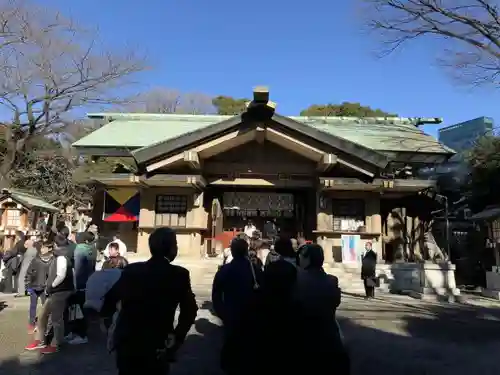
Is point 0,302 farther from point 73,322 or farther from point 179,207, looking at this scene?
point 179,207

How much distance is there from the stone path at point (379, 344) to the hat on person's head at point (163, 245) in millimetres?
1398

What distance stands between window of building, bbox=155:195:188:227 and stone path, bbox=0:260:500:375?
5.16 meters

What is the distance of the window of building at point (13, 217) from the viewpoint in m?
14.6

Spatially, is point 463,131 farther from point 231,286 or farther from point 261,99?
point 231,286

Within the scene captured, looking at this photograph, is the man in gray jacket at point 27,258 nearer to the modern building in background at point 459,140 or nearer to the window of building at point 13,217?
the window of building at point 13,217

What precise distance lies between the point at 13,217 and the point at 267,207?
9.25m

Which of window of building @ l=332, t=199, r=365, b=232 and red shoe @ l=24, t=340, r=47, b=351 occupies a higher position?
window of building @ l=332, t=199, r=365, b=232

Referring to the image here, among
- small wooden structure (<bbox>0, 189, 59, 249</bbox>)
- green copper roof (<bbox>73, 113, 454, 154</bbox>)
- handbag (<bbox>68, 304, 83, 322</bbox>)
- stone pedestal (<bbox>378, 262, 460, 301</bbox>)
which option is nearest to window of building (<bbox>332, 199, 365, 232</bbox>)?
green copper roof (<bbox>73, 113, 454, 154</bbox>)

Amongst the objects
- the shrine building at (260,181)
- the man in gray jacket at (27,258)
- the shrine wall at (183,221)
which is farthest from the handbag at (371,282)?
the man in gray jacket at (27,258)

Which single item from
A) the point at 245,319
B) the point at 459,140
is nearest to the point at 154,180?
the point at 245,319

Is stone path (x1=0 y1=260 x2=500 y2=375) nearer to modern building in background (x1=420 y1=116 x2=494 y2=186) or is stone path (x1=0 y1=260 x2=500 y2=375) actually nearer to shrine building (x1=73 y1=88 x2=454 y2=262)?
shrine building (x1=73 y1=88 x2=454 y2=262)

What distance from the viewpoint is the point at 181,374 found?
17.2 ft

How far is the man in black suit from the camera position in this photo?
107 inches

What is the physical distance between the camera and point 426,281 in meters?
12.2
